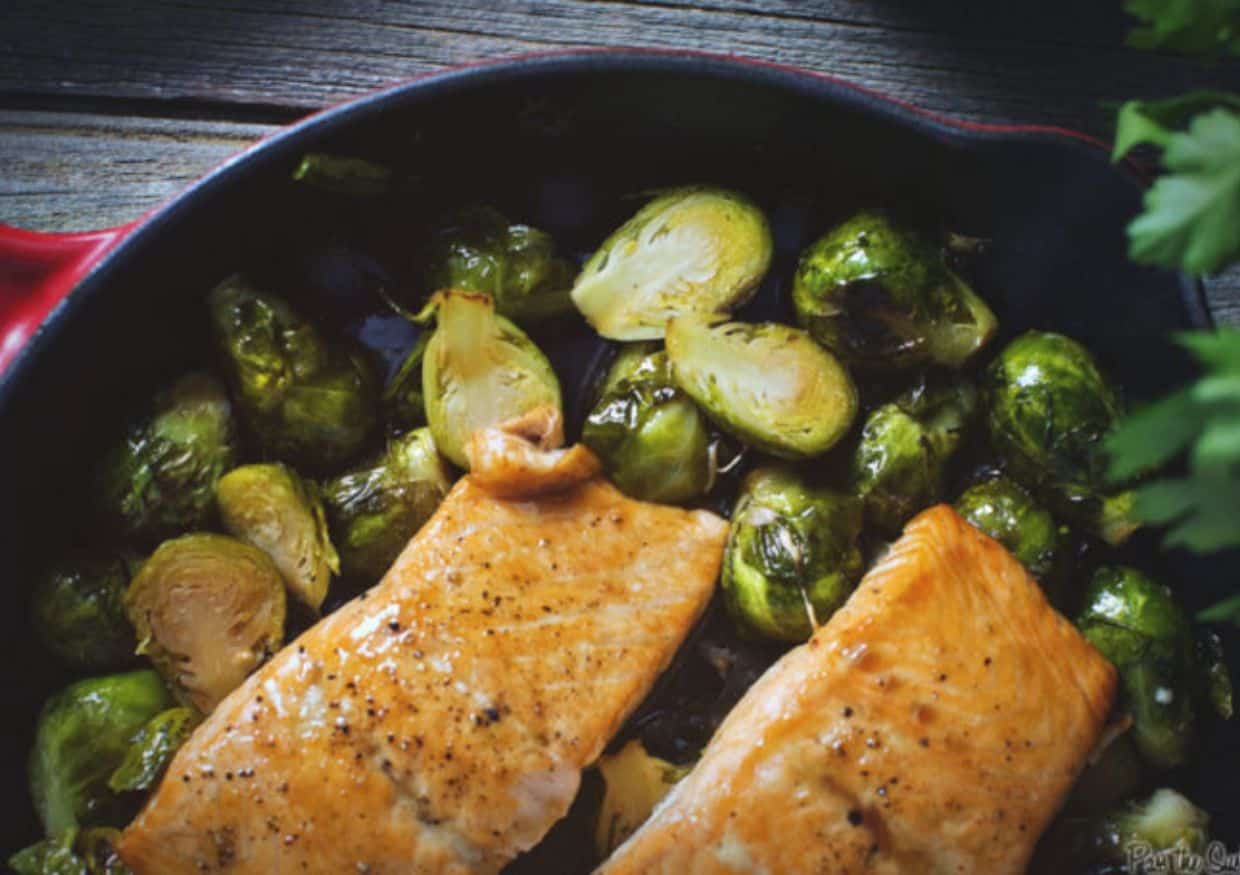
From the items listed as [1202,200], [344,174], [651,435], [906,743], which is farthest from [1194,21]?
[344,174]

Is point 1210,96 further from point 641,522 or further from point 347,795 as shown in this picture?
point 347,795

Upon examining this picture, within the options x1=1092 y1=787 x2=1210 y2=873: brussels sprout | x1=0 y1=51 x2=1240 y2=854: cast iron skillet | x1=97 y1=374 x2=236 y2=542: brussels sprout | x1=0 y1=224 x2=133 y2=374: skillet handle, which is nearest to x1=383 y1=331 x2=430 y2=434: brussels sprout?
x1=0 y1=51 x2=1240 y2=854: cast iron skillet

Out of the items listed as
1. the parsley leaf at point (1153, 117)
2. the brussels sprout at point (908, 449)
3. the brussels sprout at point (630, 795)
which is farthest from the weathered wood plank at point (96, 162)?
the brussels sprout at point (630, 795)

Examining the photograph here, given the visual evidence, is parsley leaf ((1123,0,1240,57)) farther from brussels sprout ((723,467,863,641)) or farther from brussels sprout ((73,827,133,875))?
brussels sprout ((73,827,133,875))

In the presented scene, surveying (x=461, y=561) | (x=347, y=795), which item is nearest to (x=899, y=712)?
(x=461, y=561)

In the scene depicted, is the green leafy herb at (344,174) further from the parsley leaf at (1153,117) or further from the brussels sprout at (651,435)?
the parsley leaf at (1153,117)

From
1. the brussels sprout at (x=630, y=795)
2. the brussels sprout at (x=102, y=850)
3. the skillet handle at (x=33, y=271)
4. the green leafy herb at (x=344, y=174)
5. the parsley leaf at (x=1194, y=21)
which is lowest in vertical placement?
the brussels sprout at (x=102, y=850)

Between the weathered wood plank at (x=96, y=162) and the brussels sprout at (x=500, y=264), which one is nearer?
the brussels sprout at (x=500, y=264)
